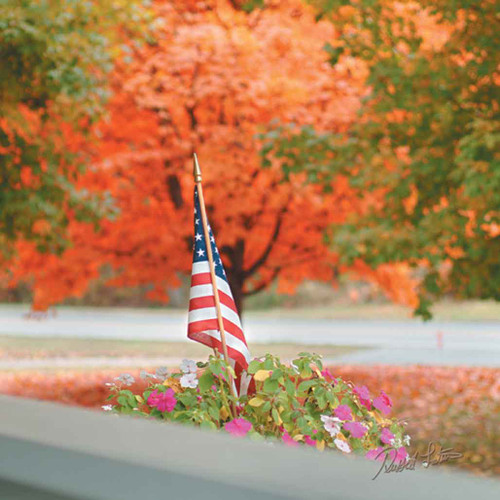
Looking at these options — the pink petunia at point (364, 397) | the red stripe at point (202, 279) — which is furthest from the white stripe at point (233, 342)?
the pink petunia at point (364, 397)

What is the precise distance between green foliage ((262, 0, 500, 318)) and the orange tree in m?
1.56

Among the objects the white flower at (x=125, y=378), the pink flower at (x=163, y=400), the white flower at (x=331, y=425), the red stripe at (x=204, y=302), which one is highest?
the red stripe at (x=204, y=302)

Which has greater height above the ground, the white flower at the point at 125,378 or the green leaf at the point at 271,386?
the green leaf at the point at 271,386

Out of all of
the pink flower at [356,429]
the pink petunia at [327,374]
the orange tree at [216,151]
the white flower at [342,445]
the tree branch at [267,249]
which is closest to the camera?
the white flower at [342,445]

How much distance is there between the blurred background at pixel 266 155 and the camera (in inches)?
395

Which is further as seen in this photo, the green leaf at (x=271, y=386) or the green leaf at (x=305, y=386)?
the green leaf at (x=305, y=386)

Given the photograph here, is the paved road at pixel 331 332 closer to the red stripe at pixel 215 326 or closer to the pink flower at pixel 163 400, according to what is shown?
the red stripe at pixel 215 326

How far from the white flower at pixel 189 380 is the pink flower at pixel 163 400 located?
8cm

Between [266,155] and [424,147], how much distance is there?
247cm

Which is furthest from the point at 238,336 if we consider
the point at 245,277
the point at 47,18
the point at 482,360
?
the point at 482,360

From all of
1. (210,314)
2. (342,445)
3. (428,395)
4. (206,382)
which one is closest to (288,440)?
(342,445)

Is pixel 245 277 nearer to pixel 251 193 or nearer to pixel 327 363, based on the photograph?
pixel 251 193

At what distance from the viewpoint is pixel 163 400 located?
4.40m

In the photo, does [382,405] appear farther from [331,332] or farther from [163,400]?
[331,332]
